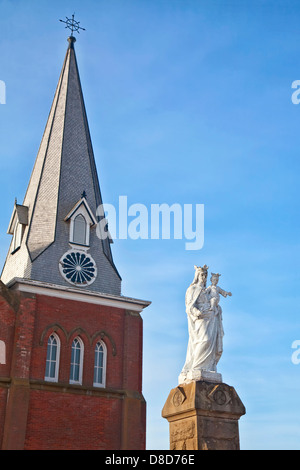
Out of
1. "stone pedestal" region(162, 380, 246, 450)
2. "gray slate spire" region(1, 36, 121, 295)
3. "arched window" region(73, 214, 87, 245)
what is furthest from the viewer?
"arched window" region(73, 214, 87, 245)

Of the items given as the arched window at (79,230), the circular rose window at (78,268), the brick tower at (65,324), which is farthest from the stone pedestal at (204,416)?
the arched window at (79,230)

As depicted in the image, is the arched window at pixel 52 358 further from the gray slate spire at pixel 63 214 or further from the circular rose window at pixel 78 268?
the circular rose window at pixel 78 268

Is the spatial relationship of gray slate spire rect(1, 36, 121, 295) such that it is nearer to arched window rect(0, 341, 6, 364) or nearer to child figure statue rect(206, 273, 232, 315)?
arched window rect(0, 341, 6, 364)

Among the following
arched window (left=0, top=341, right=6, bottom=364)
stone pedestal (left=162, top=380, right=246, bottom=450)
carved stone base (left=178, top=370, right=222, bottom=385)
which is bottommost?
stone pedestal (left=162, top=380, right=246, bottom=450)

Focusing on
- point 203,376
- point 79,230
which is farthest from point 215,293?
point 79,230

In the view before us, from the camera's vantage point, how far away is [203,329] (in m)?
12.0

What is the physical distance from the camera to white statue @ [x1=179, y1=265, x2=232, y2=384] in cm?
1176

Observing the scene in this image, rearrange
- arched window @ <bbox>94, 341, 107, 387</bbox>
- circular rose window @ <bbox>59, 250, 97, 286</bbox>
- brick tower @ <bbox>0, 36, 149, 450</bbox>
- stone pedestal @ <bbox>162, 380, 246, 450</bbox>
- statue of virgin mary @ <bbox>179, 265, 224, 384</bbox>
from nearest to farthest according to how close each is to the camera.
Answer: stone pedestal @ <bbox>162, 380, 246, 450</bbox>
statue of virgin mary @ <bbox>179, 265, 224, 384</bbox>
brick tower @ <bbox>0, 36, 149, 450</bbox>
arched window @ <bbox>94, 341, 107, 387</bbox>
circular rose window @ <bbox>59, 250, 97, 286</bbox>

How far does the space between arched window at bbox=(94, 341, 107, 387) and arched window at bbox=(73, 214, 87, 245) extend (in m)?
5.99

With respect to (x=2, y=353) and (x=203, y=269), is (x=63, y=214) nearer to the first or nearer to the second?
(x=2, y=353)

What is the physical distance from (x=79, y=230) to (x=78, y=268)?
8.09 ft

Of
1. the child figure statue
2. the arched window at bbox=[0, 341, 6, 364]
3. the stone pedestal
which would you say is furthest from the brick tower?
the child figure statue

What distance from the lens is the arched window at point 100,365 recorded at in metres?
30.2
